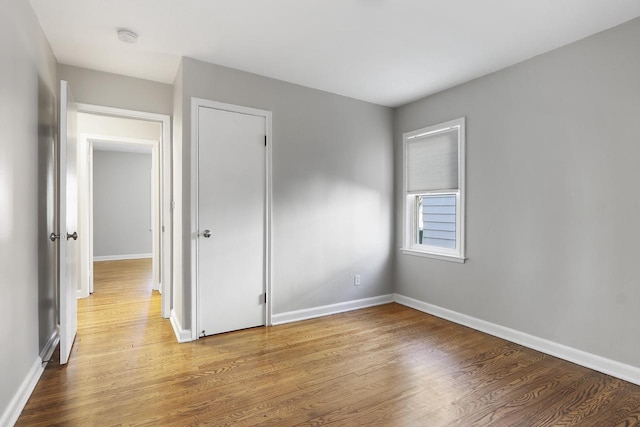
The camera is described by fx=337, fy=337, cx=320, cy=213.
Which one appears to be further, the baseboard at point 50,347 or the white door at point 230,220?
the white door at point 230,220


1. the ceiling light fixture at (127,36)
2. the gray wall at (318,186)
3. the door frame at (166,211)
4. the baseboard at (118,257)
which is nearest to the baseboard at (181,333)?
the gray wall at (318,186)

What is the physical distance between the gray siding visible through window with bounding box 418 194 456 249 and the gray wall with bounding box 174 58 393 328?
1.39 ft

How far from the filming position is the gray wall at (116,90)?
312 centimetres

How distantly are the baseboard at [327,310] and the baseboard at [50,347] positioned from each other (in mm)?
1782

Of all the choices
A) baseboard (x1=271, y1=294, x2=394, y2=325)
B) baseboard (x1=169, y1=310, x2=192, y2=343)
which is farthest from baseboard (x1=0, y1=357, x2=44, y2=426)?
baseboard (x1=271, y1=294, x2=394, y2=325)

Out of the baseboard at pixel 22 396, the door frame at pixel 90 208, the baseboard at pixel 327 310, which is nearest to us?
the baseboard at pixel 22 396

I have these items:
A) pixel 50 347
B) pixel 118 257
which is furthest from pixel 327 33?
pixel 118 257

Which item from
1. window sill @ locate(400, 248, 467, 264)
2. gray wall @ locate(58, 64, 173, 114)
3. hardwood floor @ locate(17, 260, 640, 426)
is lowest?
hardwood floor @ locate(17, 260, 640, 426)

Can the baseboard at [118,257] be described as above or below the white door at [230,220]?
below

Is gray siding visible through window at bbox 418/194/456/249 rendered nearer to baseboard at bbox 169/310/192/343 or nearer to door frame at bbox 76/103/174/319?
baseboard at bbox 169/310/192/343

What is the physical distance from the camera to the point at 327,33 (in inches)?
99.1

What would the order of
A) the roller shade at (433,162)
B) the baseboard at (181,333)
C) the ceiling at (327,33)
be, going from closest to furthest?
the ceiling at (327,33), the baseboard at (181,333), the roller shade at (433,162)

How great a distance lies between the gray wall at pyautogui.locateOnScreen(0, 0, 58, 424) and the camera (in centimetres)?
176

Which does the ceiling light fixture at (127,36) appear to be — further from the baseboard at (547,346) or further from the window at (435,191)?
the baseboard at (547,346)
